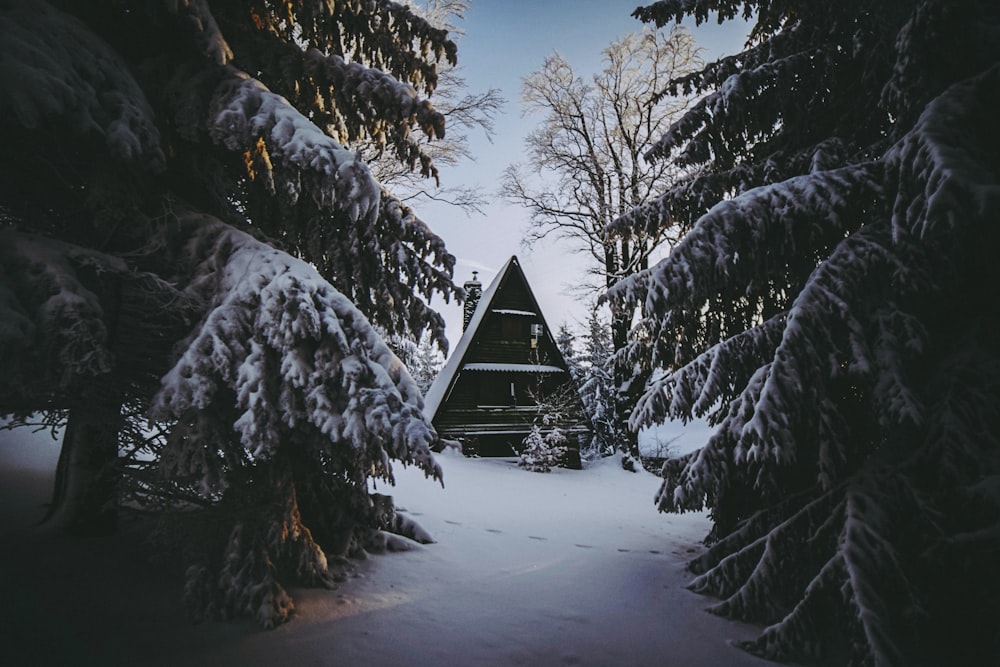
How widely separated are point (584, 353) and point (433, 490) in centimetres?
1465

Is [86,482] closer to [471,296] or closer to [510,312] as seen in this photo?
[510,312]

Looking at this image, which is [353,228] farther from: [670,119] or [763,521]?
[670,119]

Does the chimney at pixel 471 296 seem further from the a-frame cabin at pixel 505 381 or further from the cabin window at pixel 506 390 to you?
the cabin window at pixel 506 390

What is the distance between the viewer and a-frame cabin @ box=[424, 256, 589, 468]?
17250 millimetres

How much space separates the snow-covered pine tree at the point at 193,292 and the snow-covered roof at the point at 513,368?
12.9 m

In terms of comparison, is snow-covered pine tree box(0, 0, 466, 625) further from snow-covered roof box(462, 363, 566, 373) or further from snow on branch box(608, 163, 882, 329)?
snow-covered roof box(462, 363, 566, 373)

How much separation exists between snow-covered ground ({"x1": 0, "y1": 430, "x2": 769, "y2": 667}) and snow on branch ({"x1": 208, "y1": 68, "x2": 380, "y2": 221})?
3.23m

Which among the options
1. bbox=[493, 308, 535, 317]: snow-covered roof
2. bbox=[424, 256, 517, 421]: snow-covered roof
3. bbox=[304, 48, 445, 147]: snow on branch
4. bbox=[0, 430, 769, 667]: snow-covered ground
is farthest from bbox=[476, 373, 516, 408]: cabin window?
bbox=[304, 48, 445, 147]: snow on branch

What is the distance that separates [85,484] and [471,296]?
16714 mm

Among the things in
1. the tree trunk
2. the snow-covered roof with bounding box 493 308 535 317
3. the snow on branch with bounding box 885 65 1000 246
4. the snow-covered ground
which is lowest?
the snow-covered ground

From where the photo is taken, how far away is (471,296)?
791 inches

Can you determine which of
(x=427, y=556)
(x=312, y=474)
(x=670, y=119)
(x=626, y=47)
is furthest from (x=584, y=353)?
(x=312, y=474)

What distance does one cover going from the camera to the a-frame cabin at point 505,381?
56.6ft

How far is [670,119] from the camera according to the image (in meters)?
17.1
